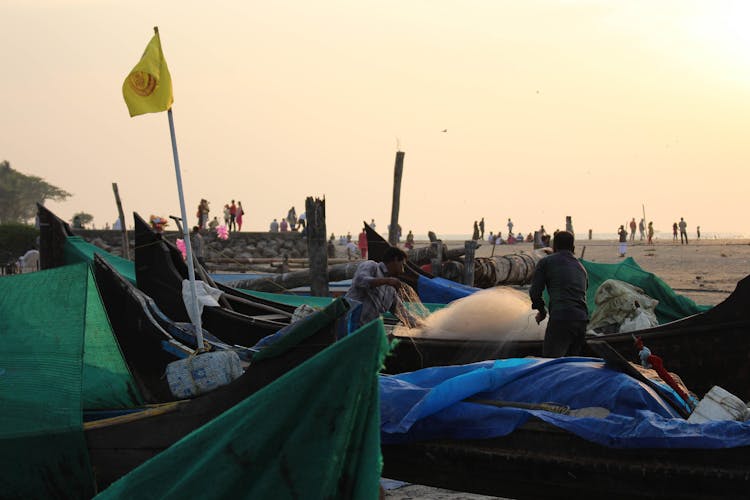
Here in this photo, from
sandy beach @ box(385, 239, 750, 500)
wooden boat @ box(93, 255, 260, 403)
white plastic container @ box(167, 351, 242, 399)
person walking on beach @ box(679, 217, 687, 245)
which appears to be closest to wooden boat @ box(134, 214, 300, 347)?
wooden boat @ box(93, 255, 260, 403)

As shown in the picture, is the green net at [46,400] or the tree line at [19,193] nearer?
the green net at [46,400]

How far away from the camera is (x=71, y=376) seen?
19.9 ft

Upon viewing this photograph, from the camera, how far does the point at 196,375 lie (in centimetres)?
662

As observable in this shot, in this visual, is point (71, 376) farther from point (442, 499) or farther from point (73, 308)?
point (442, 499)

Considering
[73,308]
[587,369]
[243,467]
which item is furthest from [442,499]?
[73,308]

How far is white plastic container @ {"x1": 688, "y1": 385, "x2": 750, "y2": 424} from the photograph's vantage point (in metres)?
5.25

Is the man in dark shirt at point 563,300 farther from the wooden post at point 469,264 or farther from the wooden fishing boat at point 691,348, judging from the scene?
the wooden post at point 469,264

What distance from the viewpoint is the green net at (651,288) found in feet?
43.6

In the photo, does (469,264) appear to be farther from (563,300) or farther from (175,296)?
(563,300)

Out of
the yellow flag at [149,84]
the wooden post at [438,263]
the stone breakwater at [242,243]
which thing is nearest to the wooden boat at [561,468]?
the yellow flag at [149,84]

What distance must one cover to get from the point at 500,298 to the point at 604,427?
3982mm

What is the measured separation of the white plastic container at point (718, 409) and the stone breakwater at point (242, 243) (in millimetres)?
31125

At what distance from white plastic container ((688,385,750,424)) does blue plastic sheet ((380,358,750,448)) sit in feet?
0.57

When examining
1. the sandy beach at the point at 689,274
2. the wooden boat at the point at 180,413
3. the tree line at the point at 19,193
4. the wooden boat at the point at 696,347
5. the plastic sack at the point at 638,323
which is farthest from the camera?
the tree line at the point at 19,193
